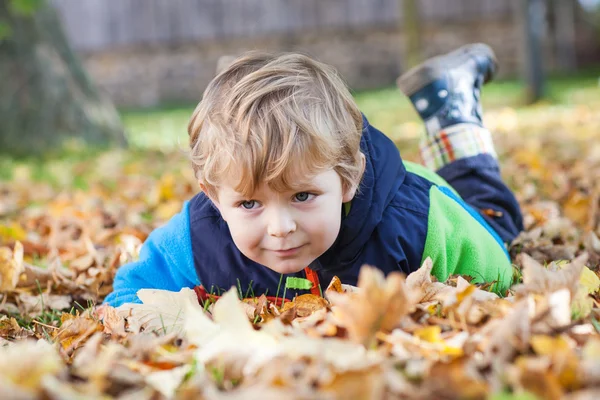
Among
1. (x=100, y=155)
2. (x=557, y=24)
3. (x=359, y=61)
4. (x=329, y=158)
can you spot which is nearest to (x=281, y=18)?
(x=359, y=61)

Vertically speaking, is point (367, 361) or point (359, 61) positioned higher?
point (367, 361)

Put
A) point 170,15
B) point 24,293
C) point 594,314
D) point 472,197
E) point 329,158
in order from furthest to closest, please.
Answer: point 170,15
point 472,197
point 24,293
point 329,158
point 594,314

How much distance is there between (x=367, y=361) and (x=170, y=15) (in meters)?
14.4

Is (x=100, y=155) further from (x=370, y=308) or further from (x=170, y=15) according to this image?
(x=170, y=15)

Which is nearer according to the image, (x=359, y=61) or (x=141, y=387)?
(x=141, y=387)

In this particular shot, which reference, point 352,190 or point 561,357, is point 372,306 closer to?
point 561,357

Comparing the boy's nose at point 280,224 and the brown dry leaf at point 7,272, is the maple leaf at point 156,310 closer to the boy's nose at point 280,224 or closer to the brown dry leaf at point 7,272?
the boy's nose at point 280,224

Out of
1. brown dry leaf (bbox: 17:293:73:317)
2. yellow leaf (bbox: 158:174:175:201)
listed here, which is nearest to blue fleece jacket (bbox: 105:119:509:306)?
brown dry leaf (bbox: 17:293:73:317)

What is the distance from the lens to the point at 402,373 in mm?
1306

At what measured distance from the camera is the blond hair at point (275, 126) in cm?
193

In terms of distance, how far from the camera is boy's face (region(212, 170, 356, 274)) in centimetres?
196

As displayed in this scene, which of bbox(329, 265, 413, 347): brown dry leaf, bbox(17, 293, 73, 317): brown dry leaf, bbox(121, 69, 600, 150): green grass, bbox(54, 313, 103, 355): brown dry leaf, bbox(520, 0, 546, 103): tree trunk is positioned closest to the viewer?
bbox(329, 265, 413, 347): brown dry leaf

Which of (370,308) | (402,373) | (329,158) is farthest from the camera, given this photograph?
(329,158)

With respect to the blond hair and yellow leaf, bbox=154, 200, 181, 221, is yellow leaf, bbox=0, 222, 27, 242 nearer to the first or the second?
yellow leaf, bbox=154, 200, 181, 221
